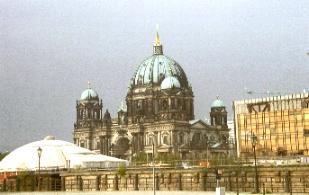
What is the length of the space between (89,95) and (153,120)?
1189 inches

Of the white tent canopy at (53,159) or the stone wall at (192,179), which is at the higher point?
the white tent canopy at (53,159)

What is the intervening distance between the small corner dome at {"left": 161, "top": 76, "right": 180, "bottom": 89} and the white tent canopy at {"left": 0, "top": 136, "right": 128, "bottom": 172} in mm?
48149

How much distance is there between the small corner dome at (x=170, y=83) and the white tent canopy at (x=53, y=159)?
48.1m

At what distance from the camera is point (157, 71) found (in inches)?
7539

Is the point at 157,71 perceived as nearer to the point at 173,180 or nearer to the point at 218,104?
the point at 218,104

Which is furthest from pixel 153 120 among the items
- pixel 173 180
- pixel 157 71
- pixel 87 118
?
pixel 173 180

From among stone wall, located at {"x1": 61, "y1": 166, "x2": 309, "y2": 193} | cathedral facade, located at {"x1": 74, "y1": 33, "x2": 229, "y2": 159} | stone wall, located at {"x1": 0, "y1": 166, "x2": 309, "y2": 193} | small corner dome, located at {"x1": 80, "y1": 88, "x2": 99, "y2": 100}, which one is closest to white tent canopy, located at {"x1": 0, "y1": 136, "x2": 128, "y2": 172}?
stone wall, located at {"x1": 0, "y1": 166, "x2": 309, "y2": 193}

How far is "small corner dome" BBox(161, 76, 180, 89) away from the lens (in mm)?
176375

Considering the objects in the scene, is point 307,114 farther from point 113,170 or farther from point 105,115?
point 105,115

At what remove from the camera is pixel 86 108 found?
634ft

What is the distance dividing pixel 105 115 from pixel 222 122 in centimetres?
3749

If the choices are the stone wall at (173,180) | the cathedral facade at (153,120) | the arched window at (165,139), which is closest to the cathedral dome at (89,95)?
the cathedral facade at (153,120)

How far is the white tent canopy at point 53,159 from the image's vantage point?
11775cm

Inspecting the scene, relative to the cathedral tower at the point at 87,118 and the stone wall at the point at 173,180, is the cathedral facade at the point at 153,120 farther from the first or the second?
the stone wall at the point at 173,180
